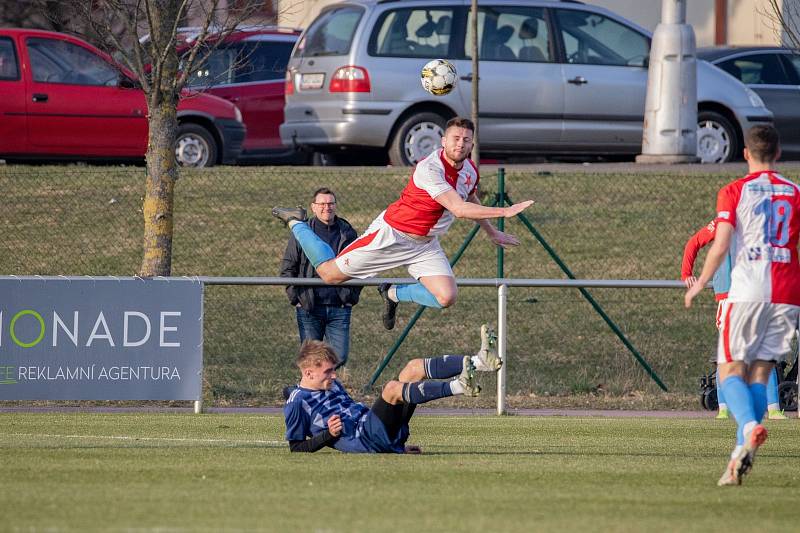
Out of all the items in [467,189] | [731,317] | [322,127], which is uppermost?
[322,127]

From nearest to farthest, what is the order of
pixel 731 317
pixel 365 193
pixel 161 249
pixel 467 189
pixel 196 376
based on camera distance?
pixel 731 317 < pixel 467 189 < pixel 196 376 < pixel 161 249 < pixel 365 193

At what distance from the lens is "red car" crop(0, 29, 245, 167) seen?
62.0ft

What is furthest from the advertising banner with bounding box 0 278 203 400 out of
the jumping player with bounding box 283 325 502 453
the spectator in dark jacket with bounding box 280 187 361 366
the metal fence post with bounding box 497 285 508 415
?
the jumping player with bounding box 283 325 502 453

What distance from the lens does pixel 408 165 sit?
64.2 ft

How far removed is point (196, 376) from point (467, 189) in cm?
406

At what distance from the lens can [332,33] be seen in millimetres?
19547

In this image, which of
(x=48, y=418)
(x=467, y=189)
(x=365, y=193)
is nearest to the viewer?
(x=467, y=189)

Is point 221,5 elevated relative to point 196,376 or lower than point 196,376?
elevated

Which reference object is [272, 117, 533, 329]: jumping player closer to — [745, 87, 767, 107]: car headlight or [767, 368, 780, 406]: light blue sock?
[767, 368, 780, 406]: light blue sock

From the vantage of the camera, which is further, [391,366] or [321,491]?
[391,366]

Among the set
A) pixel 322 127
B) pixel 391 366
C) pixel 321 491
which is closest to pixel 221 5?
pixel 322 127

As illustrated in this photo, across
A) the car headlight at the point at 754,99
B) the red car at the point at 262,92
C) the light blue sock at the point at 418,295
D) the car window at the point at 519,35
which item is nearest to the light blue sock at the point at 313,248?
the light blue sock at the point at 418,295

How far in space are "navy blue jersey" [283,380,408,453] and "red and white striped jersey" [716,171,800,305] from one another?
2414 millimetres

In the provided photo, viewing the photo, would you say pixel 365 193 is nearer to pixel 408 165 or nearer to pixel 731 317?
pixel 408 165
